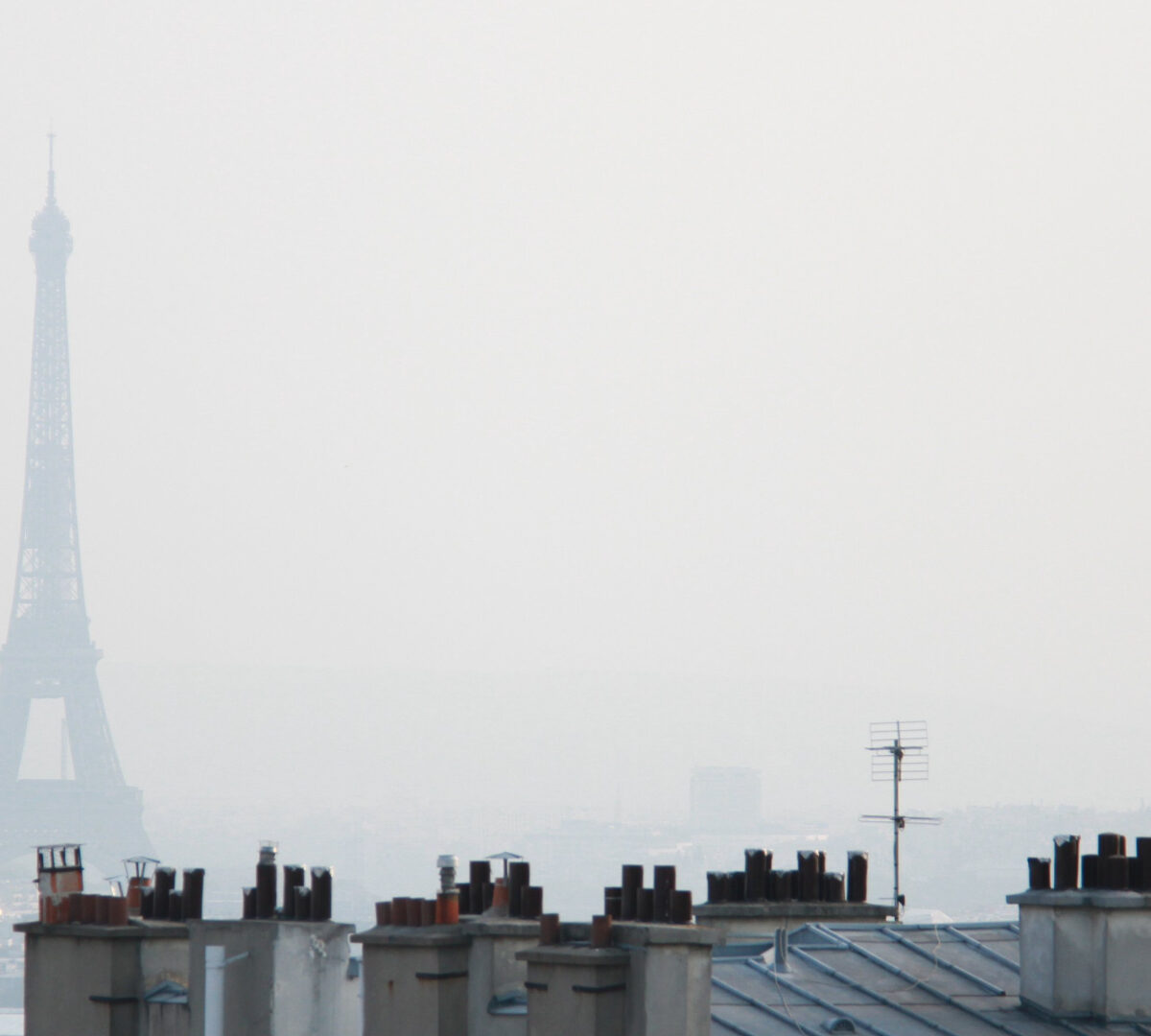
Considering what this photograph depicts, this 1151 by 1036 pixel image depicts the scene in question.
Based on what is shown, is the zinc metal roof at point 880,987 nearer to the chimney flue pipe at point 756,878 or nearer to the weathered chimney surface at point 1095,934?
the weathered chimney surface at point 1095,934

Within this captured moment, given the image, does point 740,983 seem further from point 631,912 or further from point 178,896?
point 178,896

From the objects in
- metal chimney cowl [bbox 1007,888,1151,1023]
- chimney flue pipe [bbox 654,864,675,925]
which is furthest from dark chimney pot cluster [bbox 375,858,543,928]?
metal chimney cowl [bbox 1007,888,1151,1023]

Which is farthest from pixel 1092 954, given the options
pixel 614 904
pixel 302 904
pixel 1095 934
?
pixel 302 904

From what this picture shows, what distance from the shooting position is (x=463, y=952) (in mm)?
14453

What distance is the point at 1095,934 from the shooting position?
1639 centimetres

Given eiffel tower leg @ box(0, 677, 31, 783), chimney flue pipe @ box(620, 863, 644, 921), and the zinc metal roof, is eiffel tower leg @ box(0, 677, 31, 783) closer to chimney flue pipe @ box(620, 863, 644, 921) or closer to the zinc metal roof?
the zinc metal roof

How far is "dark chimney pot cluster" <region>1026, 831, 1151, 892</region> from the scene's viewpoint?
16.3 m

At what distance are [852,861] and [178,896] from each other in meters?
6.08

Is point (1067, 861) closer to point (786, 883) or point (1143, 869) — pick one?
point (1143, 869)

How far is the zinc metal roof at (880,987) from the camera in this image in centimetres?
1588

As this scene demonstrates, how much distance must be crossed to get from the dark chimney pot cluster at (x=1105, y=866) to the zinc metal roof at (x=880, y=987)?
1.00m

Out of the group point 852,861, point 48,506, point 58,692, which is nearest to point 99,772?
point 58,692

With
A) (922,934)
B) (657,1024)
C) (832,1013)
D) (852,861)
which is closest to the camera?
(657,1024)

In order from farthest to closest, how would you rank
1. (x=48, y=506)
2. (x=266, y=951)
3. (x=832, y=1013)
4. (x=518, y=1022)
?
(x=48, y=506)
(x=832, y=1013)
(x=266, y=951)
(x=518, y=1022)
